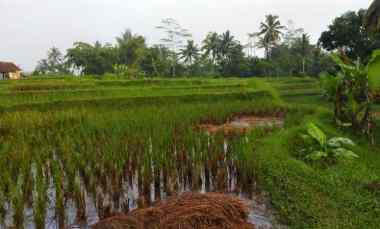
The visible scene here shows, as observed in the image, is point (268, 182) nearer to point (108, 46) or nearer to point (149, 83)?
point (149, 83)

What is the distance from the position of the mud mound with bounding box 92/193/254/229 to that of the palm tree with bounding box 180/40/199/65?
130ft

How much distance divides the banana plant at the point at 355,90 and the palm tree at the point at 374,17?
130cm

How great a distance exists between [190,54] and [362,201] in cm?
3994

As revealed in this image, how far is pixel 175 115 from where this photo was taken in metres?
11.2

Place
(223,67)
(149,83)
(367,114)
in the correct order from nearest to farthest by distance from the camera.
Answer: (367,114)
(149,83)
(223,67)

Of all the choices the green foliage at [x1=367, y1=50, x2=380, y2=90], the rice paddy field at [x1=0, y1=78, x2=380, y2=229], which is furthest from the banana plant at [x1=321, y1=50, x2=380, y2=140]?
the rice paddy field at [x1=0, y1=78, x2=380, y2=229]

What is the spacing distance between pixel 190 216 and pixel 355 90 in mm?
6556

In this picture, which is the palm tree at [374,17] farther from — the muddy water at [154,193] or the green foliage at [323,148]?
the muddy water at [154,193]

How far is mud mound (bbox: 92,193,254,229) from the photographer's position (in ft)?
12.0

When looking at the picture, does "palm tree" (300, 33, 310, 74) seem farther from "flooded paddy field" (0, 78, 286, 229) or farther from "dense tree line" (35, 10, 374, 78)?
"flooded paddy field" (0, 78, 286, 229)

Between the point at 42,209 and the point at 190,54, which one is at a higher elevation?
the point at 190,54

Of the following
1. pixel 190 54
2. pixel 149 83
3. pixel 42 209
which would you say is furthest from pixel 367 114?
pixel 190 54

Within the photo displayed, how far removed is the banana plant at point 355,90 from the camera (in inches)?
297

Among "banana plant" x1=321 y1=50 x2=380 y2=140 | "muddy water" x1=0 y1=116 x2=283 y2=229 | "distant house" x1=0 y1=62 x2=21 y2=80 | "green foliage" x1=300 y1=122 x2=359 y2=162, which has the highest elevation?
"distant house" x1=0 y1=62 x2=21 y2=80
